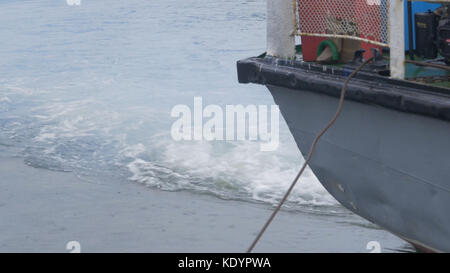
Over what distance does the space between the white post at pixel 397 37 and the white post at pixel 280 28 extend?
0.81 metres

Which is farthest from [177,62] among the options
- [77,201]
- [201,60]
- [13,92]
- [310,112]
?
[310,112]

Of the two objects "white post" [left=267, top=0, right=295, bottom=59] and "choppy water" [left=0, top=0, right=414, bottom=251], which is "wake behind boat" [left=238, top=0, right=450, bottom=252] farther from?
"choppy water" [left=0, top=0, right=414, bottom=251]

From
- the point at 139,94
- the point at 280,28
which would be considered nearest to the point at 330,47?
the point at 280,28

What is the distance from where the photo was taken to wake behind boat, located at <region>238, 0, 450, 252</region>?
3846 millimetres

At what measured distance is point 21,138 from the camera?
923cm

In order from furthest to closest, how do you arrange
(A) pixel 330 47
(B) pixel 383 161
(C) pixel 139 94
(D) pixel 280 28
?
(C) pixel 139 94, (A) pixel 330 47, (D) pixel 280 28, (B) pixel 383 161

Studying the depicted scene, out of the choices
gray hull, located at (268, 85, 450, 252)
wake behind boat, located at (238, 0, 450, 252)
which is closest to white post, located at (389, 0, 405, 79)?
Result: wake behind boat, located at (238, 0, 450, 252)

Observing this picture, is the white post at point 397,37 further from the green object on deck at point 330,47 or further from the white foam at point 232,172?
the white foam at point 232,172

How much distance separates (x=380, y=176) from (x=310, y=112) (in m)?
0.65

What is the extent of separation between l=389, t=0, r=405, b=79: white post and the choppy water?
106 inches

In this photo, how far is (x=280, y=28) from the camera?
4.52 m

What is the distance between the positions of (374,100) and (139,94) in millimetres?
8061

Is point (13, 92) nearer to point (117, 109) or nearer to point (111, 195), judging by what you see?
point (117, 109)

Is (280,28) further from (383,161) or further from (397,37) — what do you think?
(383,161)
